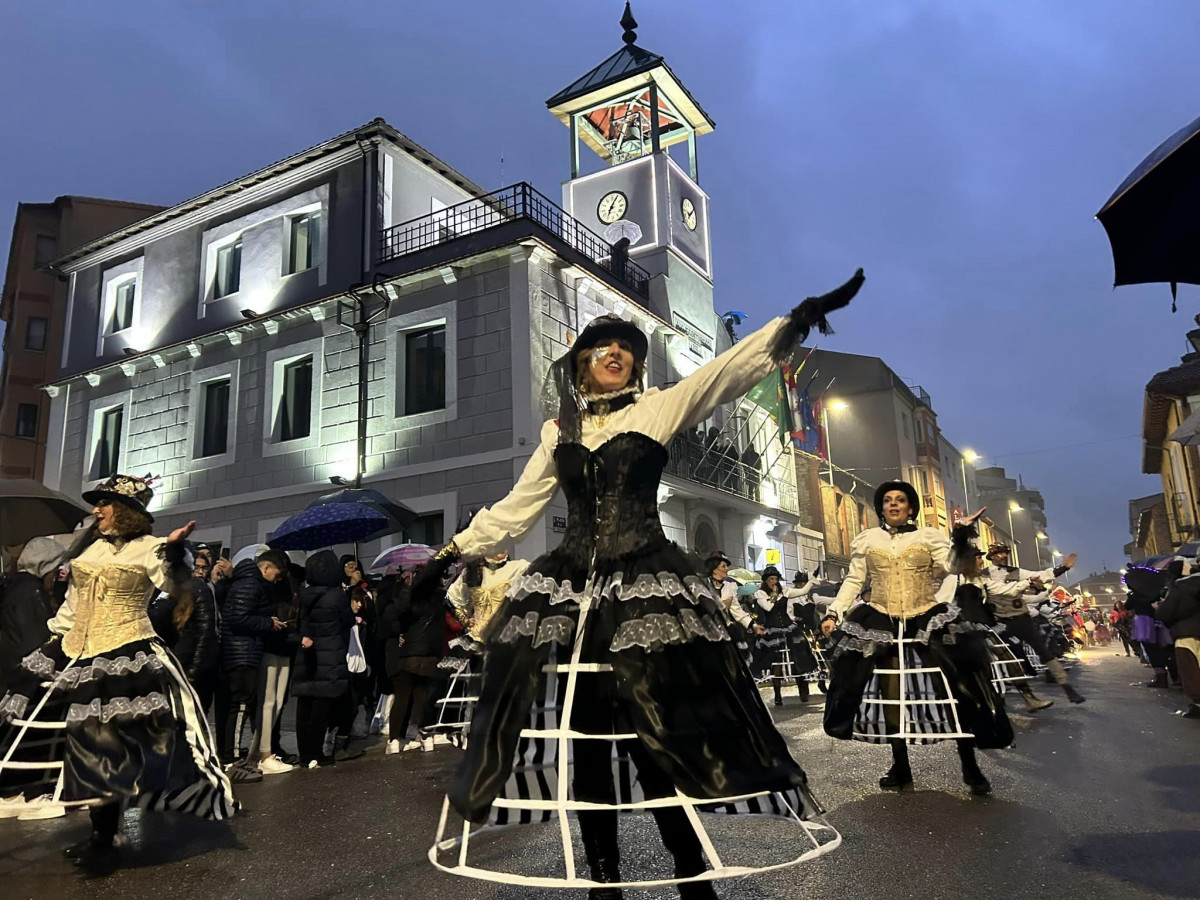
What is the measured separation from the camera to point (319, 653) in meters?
8.19

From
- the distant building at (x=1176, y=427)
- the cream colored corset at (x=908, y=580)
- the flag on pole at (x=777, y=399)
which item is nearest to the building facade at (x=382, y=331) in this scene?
the flag on pole at (x=777, y=399)

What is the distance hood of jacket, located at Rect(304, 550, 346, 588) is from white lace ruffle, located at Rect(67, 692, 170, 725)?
3.42m

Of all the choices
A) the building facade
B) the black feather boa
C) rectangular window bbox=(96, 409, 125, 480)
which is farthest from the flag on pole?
the black feather boa

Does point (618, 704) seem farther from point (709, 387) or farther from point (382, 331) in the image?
point (382, 331)

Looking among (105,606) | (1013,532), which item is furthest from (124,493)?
(1013,532)

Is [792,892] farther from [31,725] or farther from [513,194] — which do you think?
[513,194]

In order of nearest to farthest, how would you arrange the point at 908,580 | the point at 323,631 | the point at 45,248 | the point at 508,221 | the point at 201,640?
1. the point at 908,580
2. the point at 201,640
3. the point at 323,631
4. the point at 508,221
5. the point at 45,248

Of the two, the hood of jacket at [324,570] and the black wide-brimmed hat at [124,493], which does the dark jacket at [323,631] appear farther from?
the black wide-brimmed hat at [124,493]

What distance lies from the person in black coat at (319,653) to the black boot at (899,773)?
4865mm

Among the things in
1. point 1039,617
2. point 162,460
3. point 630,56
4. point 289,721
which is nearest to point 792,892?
point 289,721

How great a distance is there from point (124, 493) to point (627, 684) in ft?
12.8

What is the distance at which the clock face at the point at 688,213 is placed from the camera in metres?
23.9

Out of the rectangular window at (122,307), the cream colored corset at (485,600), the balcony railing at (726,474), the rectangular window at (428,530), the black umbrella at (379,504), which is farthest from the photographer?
the rectangular window at (122,307)

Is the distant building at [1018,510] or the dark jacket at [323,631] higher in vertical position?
the distant building at [1018,510]
